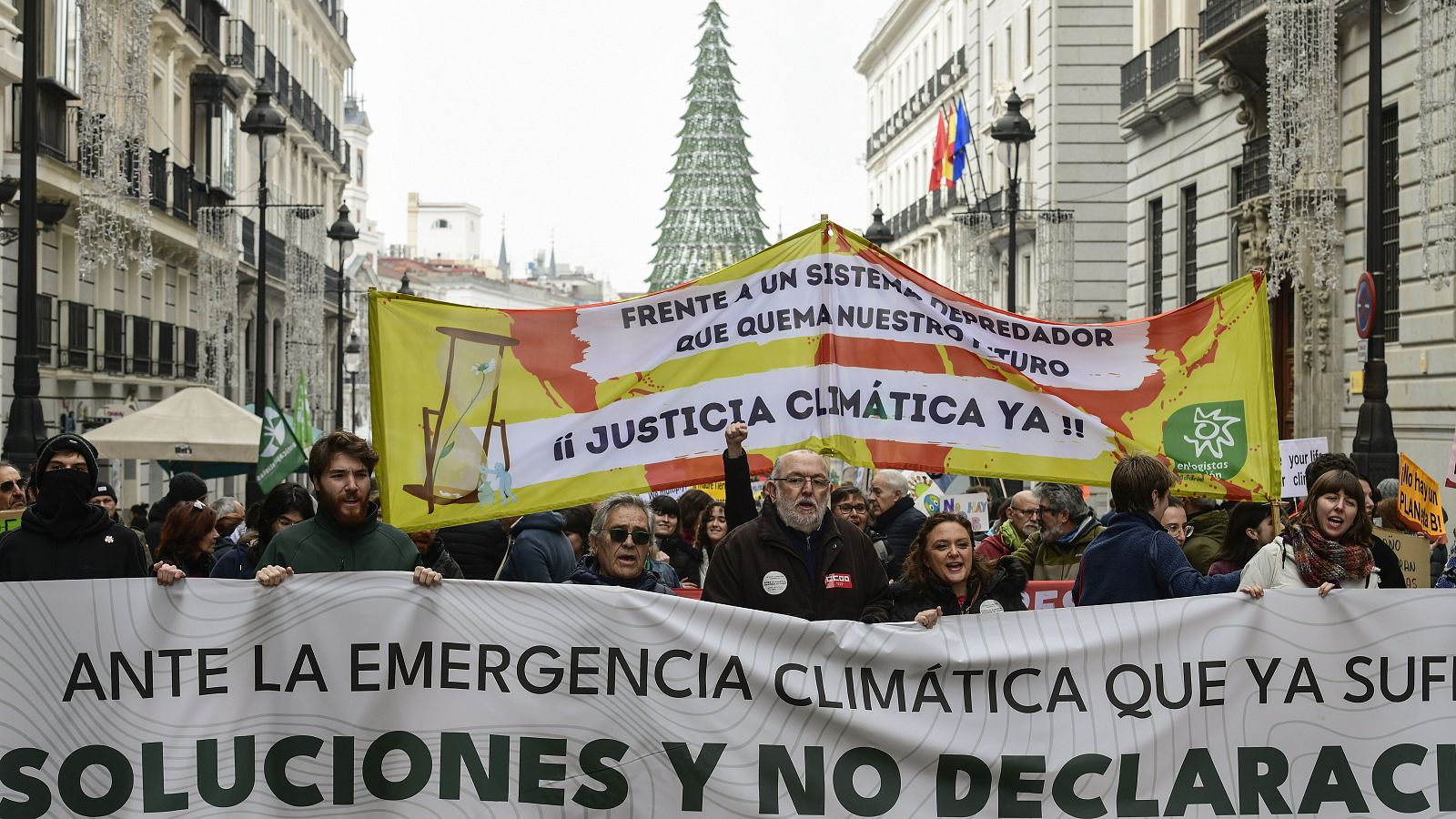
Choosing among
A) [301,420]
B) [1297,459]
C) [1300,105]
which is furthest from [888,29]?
[1297,459]

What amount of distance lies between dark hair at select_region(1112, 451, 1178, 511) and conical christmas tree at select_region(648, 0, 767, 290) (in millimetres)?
75282

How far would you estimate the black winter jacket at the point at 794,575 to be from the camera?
6.54 metres

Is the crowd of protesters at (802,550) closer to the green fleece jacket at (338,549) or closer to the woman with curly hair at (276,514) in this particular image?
the green fleece jacket at (338,549)

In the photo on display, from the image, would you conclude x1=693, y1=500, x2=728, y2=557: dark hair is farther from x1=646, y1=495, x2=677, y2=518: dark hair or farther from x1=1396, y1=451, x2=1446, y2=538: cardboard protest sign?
x1=1396, y1=451, x2=1446, y2=538: cardboard protest sign

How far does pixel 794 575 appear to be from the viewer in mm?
6562

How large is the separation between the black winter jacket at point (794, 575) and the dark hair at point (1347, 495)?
1.53m

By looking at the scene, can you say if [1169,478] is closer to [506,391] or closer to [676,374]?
[676,374]

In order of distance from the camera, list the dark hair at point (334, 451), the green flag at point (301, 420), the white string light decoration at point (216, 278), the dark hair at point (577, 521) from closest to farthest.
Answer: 1. the dark hair at point (334, 451)
2. the dark hair at point (577, 521)
3. the green flag at point (301, 420)
4. the white string light decoration at point (216, 278)

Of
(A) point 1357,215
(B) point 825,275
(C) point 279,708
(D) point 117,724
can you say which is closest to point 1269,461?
(B) point 825,275

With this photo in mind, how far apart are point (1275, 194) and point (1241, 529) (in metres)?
14.2

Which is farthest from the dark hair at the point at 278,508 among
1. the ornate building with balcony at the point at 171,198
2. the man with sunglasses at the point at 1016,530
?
the ornate building with balcony at the point at 171,198

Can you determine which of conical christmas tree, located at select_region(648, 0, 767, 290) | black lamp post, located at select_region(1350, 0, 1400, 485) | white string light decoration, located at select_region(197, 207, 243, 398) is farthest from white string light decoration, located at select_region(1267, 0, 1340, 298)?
conical christmas tree, located at select_region(648, 0, 767, 290)

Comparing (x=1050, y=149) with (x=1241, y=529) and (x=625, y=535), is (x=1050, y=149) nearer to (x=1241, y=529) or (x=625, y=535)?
(x=1241, y=529)

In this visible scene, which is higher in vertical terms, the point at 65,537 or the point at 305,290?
the point at 305,290
